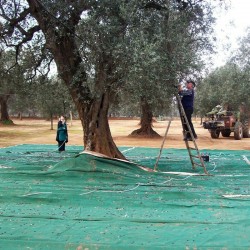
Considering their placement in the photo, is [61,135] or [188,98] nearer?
[188,98]

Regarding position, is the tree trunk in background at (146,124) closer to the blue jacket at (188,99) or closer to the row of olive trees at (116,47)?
the row of olive trees at (116,47)

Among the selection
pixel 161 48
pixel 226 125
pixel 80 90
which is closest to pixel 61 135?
pixel 80 90

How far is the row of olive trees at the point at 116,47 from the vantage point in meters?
9.04

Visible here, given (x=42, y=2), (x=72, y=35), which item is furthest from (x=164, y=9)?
(x=42, y=2)

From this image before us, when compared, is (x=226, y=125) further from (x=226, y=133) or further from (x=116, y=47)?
(x=116, y=47)

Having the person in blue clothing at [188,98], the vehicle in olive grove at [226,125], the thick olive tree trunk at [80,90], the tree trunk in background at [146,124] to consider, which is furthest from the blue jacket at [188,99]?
the tree trunk in background at [146,124]

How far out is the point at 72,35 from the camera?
10.6 metres

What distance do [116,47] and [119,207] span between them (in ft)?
12.6

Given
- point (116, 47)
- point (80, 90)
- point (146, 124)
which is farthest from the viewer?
point (146, 124)

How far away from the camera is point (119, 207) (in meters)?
6.61

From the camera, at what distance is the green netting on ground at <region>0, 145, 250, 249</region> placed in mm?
4930

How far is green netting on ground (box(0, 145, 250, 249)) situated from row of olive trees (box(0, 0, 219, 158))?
71.8 inches

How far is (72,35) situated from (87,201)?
523 cm

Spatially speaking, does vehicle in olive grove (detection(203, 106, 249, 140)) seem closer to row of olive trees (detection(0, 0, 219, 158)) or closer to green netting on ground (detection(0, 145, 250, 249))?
row of olive trees (detection(0, 0, 219, 158))
